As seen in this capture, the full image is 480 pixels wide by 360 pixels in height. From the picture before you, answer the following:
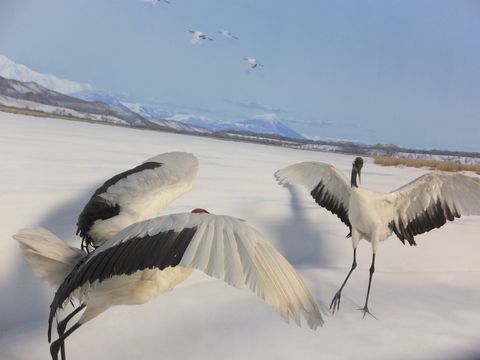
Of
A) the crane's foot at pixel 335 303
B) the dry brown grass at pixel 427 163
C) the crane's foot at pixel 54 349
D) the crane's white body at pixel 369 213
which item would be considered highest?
the dry brown grass at pixel 427 163

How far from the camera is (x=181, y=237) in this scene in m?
0.66

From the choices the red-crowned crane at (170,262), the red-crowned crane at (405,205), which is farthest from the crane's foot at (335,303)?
the red-crowned crane at (170,262)

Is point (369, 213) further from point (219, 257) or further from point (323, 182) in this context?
point (219, 257)

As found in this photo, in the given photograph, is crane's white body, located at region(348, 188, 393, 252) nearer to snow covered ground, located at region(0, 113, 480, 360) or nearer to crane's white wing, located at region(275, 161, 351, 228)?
crane's white wing, located at region(275, 161, 351, 228)

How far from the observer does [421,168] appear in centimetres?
502

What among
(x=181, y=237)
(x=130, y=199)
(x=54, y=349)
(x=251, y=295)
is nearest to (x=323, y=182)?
(x=251, y=295)

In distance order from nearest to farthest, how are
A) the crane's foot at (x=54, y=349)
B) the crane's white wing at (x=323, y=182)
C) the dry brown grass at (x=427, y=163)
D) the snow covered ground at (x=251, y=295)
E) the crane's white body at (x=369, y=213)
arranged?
1. the crane's foot at (x=54, y=349)
2. the snow covered ground at (x=251, y=295)
3. the crane's white body at (x=369, y=213)
4. the crane's white wing at (x=323, y=182)
5. the dry brown grass at (x=427, y=163)

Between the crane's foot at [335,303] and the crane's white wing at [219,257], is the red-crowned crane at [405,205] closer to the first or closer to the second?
the crane's foot at [335,303]

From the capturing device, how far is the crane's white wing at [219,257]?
2.03ft

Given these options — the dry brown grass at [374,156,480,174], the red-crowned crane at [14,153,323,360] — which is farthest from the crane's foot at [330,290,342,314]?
the dry brown grass at [374,156,480,174]

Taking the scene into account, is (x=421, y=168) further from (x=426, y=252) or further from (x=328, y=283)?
(x=328, y=283)

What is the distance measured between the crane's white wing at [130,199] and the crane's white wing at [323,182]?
78 cm

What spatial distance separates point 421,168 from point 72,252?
183 inches

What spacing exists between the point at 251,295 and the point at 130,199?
759 mm
